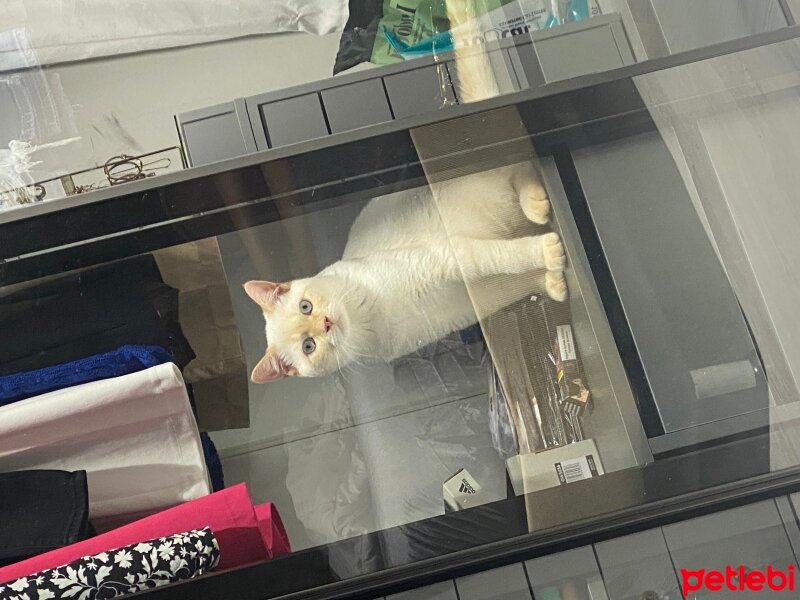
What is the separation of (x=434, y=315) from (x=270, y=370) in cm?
23

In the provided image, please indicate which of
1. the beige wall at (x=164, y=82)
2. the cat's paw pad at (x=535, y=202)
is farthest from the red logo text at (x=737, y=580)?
the beige wall at (x=164, y=82)

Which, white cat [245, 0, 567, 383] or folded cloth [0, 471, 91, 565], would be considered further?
white cat [245, 0, 567, 383]

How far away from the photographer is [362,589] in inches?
29.5

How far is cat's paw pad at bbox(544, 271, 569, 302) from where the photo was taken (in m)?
0.94

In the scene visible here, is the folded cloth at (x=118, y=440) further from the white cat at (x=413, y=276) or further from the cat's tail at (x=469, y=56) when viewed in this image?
the cat's tail at (x=469, y=56)

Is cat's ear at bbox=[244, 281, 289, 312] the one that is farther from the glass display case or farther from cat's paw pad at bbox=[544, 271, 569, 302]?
cat's paw pad at bbox=[544, 271, 569, 302]

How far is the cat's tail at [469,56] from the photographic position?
3.52 feet

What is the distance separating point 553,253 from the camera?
0.95 meters

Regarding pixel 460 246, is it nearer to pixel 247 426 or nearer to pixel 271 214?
pixel 271 214

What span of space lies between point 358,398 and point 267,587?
0.30m

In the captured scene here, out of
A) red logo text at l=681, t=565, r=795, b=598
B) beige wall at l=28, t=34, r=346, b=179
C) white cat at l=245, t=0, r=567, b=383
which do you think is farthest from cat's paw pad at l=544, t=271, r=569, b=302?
beige wall at l=28, t=34, r=346, b=179

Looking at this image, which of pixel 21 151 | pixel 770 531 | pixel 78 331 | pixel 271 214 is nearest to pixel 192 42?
pixel 21 151

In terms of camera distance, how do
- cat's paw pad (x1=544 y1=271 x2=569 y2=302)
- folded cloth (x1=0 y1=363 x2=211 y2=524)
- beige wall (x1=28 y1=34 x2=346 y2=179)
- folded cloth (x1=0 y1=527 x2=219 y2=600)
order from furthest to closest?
beige wall (x1=28 y1=34 x2=346 y2=179) → cat's paw pad (x1=544 y1=271 x2=569 y2=302) → folded cloth (x1=0 y1=363 x2=211 y2=524) → folded cloth (x1=0 y1=527 x2=219 y2=600)

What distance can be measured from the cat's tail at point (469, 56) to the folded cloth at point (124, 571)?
0.67 meters
